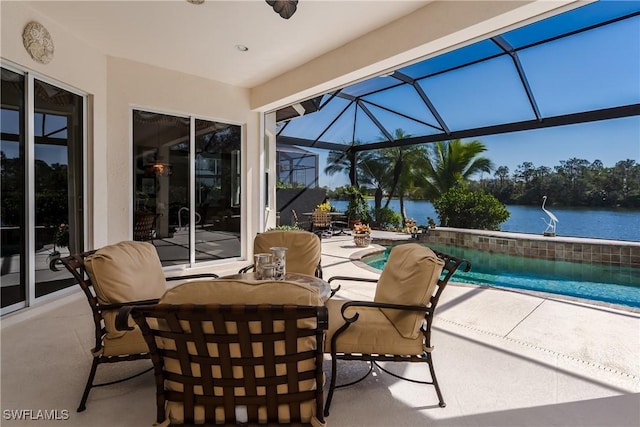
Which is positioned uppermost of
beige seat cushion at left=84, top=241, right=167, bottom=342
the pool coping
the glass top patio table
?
beige seat cushion at left=84, top=241, right=167, bottom=342

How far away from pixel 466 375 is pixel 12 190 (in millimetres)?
4555

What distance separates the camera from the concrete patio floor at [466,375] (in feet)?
6.19

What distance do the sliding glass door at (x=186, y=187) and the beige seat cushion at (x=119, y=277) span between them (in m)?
3.12

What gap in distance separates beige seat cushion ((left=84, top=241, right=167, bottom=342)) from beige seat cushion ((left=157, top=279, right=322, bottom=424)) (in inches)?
33.8

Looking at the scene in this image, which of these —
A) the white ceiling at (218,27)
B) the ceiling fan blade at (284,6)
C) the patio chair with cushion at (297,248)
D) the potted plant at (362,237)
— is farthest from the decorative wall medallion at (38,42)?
the potted plant at (362,237)

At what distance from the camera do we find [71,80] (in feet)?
13.3

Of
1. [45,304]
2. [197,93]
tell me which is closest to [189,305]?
[45,304]

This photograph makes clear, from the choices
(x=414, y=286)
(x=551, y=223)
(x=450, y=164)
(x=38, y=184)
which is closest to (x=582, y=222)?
(x=551, y=223)

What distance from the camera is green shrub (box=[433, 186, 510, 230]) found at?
358 inches

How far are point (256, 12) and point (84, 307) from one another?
3.69m

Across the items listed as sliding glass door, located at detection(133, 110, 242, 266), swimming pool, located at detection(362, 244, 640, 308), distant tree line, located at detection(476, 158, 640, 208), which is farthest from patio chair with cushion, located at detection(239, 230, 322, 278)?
distant tree line, located at detection(476, 158, 640, 208)

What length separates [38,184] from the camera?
3.75m

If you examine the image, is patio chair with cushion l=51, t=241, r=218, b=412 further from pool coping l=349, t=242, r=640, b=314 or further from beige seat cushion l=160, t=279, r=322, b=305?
pool coping l=349, t=242, r=640, b=314

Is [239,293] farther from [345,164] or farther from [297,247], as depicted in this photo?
[345,164]
